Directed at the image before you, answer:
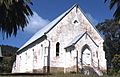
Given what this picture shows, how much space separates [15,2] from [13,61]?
47061 mm

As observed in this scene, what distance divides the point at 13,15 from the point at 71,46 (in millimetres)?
16452

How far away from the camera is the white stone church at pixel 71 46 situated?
60.5 meters

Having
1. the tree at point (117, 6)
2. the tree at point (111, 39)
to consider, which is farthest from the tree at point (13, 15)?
the tree at point (111, 39)

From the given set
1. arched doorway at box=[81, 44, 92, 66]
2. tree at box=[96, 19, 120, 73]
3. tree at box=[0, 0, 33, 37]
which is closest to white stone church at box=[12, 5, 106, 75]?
arched doorway at box=[81, 44, 92, 66]

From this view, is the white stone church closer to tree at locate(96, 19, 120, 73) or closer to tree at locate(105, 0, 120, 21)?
tree at locate(105, 0, 120, 21)

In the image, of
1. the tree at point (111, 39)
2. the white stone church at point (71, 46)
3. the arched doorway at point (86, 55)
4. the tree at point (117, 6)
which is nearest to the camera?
the tree at point (117, 6)

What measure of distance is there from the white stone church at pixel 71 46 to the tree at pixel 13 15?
13108 millimetres

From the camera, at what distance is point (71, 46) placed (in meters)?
60.6

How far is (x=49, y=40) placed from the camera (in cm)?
6284

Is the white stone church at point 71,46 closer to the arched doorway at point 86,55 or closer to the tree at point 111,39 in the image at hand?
the arched doorway at point 86,55

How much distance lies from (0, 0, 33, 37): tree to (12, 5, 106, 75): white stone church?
1311 centimetres

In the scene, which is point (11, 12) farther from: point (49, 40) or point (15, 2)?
point (49, 40)

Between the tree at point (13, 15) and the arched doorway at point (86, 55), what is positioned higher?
the tree at point (13, 15)

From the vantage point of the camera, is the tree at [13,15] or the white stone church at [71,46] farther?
the white stone church at [71,46]
